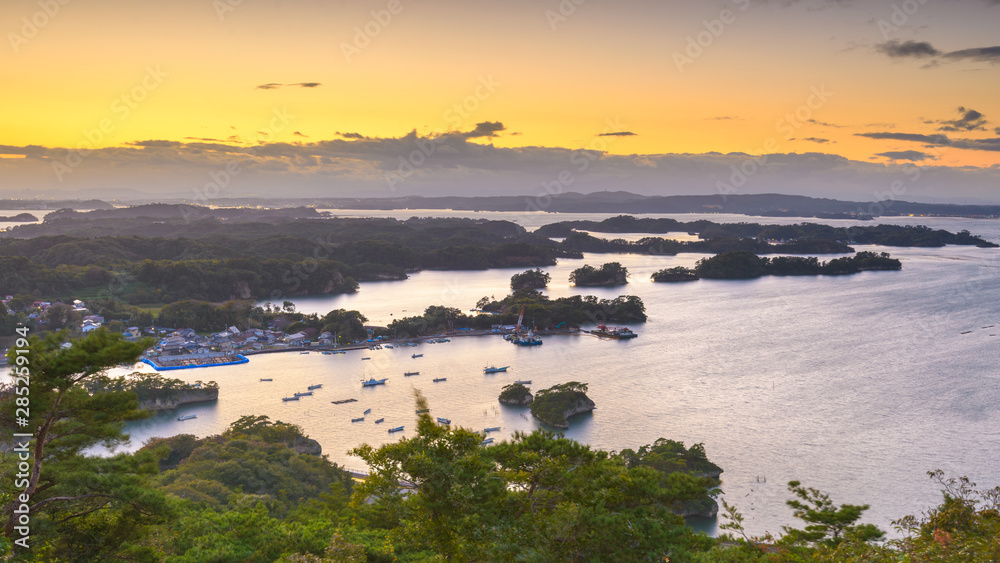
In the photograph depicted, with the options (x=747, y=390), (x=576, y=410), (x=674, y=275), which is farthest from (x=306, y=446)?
(x=674, y=275)

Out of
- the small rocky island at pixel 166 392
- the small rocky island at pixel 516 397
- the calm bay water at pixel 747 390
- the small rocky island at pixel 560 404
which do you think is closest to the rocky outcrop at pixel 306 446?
the calm bay water at pixel 747 390

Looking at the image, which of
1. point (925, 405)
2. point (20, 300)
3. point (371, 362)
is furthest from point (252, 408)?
point (925, 405)

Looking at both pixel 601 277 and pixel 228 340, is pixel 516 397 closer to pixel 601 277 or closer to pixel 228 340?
pixel 228 340

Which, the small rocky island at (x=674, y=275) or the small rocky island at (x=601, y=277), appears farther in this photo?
the small rocky island at (x=674, y=275)

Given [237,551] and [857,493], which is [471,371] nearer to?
[857,493]

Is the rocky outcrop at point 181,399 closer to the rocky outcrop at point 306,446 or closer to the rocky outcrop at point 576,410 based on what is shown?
the rocky outcrop at point 306,446
